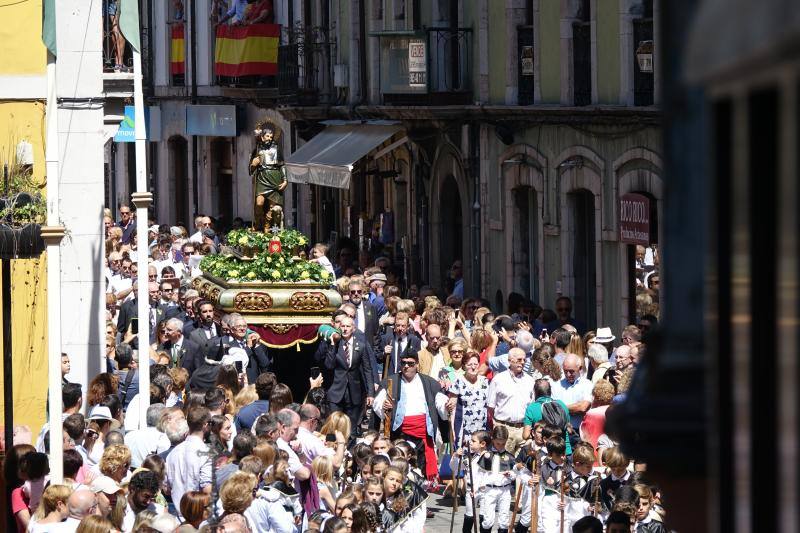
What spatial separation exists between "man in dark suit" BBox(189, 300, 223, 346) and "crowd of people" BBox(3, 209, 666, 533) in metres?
0.02

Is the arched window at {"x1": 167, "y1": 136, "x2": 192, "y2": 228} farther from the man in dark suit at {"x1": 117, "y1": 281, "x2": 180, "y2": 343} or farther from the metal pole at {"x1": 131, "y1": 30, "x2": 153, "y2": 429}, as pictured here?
the metal pole at {"x1": 131, "y1": 30, "x2": 153, "y2": 429}

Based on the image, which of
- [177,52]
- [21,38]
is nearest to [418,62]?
[21,38]

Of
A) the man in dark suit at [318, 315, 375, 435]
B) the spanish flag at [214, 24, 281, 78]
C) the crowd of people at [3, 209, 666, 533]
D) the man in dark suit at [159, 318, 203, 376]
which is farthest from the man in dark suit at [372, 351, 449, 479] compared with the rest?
the spanish flag at [214, 24, 281, 78]

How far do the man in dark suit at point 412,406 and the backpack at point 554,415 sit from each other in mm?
2090

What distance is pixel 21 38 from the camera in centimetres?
1541

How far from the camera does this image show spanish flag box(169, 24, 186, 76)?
4800cm

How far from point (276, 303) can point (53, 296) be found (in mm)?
7149

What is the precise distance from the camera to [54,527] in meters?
9.19

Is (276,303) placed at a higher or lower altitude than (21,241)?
lower

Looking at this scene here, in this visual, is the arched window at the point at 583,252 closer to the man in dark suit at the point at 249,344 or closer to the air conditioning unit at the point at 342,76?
the man in dark suit at the point at 249,344

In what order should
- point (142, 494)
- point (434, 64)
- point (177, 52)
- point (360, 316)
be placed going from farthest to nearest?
point (177, 52), point (434, 64), point (360, 316), point (142, 494)

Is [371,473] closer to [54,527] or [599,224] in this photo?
[54,527]

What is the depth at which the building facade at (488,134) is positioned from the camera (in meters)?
22.4

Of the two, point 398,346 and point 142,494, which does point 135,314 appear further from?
point 142,494
